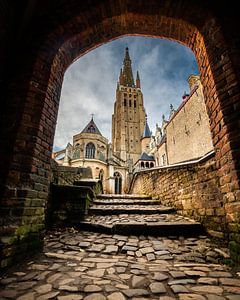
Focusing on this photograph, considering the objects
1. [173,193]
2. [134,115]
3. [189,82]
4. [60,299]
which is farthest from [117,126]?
[60,299]

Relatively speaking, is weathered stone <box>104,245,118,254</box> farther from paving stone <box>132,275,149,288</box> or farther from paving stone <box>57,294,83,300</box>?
paving stone <box>57,294,83,300</box>

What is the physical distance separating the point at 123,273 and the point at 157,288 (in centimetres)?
46

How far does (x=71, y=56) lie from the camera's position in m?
3.40

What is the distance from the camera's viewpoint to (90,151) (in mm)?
28875

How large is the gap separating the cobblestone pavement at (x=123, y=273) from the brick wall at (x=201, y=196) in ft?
1.31

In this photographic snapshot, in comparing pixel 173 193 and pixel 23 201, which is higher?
pixel 173 193

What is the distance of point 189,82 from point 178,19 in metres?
12.8

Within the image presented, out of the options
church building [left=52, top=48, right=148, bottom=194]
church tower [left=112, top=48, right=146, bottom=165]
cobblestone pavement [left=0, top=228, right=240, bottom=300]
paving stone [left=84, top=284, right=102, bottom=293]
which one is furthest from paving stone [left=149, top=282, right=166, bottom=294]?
church tower [left=112, top=48, right=146, bottom=165]

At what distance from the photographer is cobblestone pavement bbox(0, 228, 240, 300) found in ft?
4.71

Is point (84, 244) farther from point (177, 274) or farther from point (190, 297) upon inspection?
point (190, 297)

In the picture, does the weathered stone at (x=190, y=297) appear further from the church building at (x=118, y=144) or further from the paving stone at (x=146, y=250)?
the church building at (x=118, y=144)

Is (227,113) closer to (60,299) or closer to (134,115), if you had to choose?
(60,299)

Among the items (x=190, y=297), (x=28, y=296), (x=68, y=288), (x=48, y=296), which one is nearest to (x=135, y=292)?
(x=190, y=297)

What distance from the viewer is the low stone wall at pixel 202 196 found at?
2.60 meters
